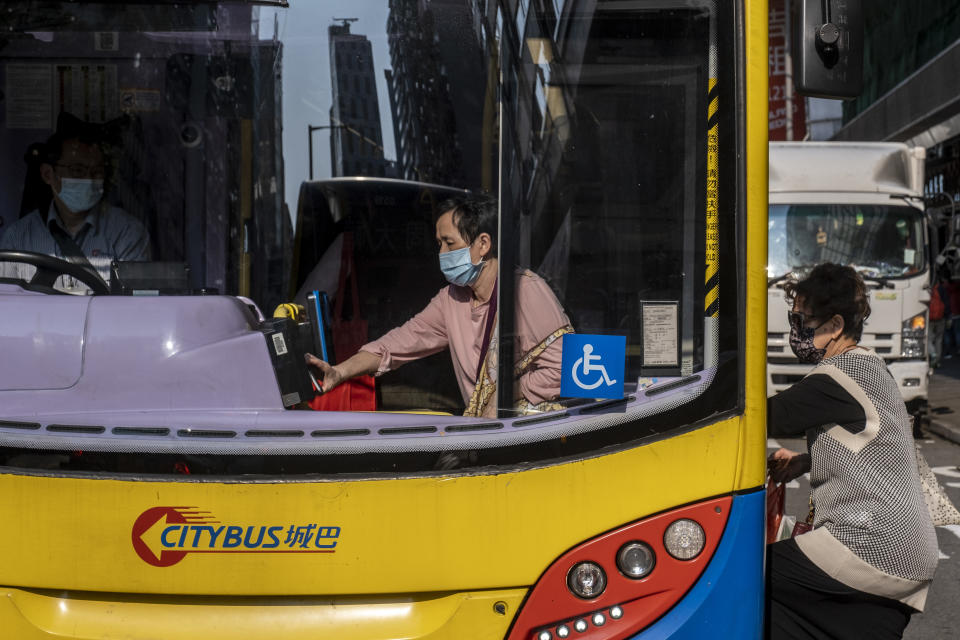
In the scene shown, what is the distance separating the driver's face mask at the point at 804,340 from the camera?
10.6ft

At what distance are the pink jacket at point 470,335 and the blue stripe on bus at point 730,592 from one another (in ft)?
1.69

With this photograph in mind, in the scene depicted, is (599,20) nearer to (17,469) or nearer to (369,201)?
(369,201)

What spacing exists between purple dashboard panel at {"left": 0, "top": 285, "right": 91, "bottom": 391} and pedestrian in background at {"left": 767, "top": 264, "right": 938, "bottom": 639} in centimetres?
182

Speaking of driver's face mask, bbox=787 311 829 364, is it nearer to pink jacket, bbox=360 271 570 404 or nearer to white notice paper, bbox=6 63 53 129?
pink jacket, bbox=360 271 570 404

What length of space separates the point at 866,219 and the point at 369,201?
863cm

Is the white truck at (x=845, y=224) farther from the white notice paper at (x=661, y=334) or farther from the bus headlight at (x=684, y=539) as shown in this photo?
the bus headlight at (x=684, y=539)

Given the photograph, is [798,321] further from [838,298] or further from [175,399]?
[175,399]

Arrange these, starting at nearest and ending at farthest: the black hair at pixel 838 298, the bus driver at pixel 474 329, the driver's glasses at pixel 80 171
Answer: the bus driver at pixel 474 329 < the black hair at pixel 838 298 < the driver's glasses at pixel 80 171

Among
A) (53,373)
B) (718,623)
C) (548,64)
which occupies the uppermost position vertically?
(548,64)

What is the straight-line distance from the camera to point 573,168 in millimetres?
2619

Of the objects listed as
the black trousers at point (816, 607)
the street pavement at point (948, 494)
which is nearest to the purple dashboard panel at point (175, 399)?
the black trousers at point (816, 607)

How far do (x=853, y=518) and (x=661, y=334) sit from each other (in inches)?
35.7

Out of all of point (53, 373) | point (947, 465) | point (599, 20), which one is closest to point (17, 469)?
point (53, 373)

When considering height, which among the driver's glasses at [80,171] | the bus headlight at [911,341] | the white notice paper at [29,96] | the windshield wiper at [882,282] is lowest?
the bus headlight at [911,341]
